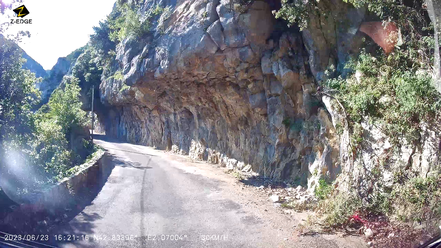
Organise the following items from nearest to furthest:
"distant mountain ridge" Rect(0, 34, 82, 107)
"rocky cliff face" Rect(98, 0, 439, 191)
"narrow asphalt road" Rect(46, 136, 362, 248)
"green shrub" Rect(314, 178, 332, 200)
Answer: "narrow asphalt road" Rect(46, 136, 362, 248)
"green shrub" Rect(314, 178, 332, 200)
"rocky cliff face" Rect(98, 0, 439, 191)
"distant mountain ridge" Rect(0, 34, 82, 107)

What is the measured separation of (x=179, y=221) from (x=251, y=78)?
8.82 meters

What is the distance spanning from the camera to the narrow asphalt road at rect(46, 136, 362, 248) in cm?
620

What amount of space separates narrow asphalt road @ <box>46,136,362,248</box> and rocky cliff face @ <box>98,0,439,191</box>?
251 centimetres

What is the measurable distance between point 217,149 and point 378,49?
11.7 metres

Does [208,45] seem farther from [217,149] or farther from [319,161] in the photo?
[319,161]

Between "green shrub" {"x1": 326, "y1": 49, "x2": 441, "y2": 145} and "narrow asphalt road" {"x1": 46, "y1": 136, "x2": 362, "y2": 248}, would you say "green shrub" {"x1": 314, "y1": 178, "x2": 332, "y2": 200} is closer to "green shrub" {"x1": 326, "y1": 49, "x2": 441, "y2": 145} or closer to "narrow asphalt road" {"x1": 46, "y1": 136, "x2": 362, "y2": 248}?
"narrow asphalt road" {"x1": 46, "y1": 136, "x2": 362, "y2": 248}

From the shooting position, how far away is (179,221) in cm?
748

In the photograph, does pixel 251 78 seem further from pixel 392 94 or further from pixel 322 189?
pixel 392 94

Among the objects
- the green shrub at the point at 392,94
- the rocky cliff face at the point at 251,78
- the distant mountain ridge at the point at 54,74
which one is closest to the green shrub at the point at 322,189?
the rocky cliff face at the point at 251,78

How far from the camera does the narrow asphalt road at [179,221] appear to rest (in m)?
6.20

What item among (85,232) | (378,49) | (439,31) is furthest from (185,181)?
(439,31)

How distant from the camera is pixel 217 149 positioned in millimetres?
18891

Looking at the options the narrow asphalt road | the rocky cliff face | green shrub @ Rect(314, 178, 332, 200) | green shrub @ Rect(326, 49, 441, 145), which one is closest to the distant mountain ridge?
the rocky cliff face

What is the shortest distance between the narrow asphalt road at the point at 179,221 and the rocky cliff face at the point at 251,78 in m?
2.51
